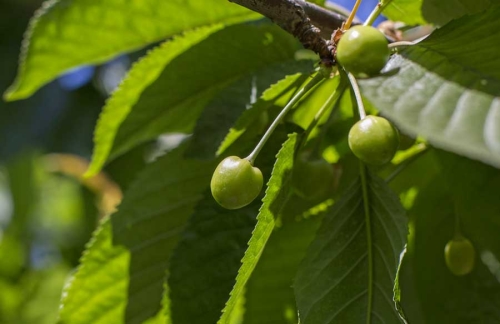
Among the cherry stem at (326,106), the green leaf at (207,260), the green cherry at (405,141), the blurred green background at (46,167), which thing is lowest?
the blurred green background at (46,167)

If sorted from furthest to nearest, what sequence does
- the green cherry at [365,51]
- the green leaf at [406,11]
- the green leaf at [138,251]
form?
the green leaf at [138,251] < the green leaf at [406,11] < the green cherry at [365,51]

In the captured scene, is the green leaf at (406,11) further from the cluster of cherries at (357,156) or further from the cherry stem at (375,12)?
the cluster of cherries at (357,156)

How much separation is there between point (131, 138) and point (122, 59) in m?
1.68

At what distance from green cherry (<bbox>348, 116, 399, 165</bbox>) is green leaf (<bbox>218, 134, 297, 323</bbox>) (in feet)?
0.45

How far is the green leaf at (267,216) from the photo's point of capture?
949mm

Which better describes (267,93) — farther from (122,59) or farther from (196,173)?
(122,59)

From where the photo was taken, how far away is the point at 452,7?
46.3 inches

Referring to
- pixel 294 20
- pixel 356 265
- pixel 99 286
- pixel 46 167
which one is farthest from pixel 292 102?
pixel 46 167

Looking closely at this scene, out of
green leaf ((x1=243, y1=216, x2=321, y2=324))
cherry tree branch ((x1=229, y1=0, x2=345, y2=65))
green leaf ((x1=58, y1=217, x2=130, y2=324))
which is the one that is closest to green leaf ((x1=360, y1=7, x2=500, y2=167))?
cherry tree branch ((x1=229, y1=0, x2=345, y2=65))

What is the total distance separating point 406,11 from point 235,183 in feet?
1.70

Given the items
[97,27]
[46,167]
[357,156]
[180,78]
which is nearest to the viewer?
[357,156]

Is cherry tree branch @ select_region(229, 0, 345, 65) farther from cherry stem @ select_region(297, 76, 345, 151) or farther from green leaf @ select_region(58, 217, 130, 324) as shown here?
green leaf @ select_region(58, 217, 130, 324)

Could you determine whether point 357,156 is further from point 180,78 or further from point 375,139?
point 180,78

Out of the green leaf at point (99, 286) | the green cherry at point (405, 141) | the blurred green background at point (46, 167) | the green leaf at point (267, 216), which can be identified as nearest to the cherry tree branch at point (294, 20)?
the green leaf at point (267, 216)
